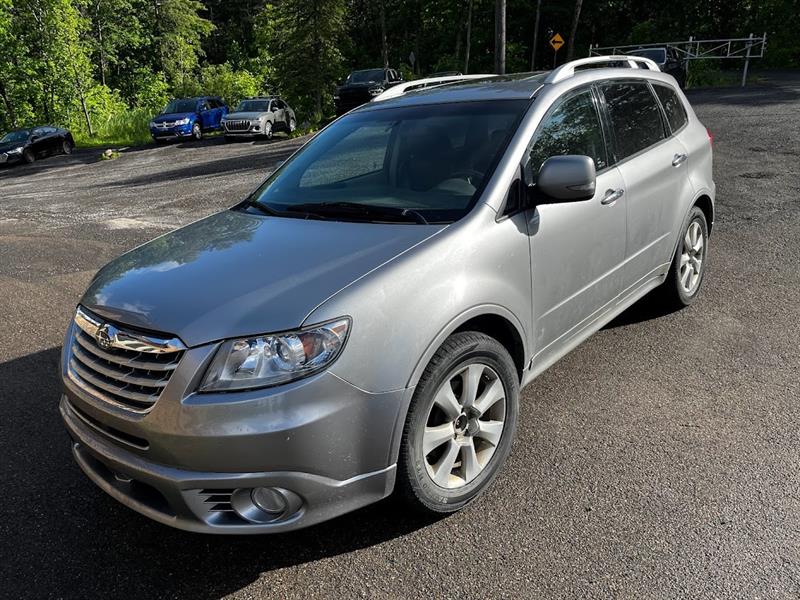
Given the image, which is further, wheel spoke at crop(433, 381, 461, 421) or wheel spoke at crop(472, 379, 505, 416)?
wheel spoke at crop(472, 379, 505, 416)

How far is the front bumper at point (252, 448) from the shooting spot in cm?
216

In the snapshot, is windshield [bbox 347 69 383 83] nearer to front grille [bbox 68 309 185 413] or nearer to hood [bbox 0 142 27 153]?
hood [bbox 0 142 27 153]

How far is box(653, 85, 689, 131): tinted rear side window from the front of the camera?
179 inches

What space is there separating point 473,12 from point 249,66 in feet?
63.2

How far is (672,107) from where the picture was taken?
4668 mm

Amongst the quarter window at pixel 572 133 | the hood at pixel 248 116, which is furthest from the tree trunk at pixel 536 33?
the quarter window at pixel 572 133

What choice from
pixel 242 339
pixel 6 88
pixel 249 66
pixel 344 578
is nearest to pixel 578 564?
pixel 344 578

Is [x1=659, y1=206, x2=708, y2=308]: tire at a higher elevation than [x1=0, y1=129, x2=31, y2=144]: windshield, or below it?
higher

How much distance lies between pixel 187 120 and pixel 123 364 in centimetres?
2611

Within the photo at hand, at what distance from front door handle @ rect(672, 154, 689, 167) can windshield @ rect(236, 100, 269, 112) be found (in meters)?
22.7

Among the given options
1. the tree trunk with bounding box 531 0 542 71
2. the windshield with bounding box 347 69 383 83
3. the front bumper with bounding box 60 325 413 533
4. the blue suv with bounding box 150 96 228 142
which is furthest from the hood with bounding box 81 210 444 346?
the tree trunk with bounding box 531 0 542 71

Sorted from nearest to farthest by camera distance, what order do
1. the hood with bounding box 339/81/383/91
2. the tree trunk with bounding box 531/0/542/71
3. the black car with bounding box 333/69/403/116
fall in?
1. the black car with bounding box 333/69/403/116
2. the hood with bounding box 339/81/383/91
3. the tree trunk with bounding box 531/0/542/71

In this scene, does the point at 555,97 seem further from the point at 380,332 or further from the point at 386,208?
the point at 380,332

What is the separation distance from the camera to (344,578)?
243cm
